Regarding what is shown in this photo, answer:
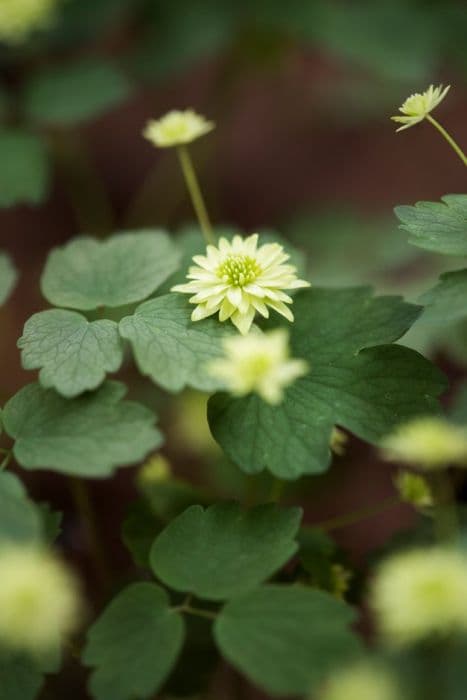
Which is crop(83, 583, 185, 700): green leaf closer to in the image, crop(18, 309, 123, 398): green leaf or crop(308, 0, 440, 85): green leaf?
crop(18, 309, 123, 398): green leaf

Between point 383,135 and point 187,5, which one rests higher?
point 187,5

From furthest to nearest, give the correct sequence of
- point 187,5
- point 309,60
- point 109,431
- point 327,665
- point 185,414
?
1. point 309,60
2. point 187,5
3. point 185,414
4. point 109,431
5. point 327,665

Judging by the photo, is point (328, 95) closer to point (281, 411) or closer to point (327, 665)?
point (281, 411)

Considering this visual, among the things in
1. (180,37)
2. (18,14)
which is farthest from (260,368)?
(180,37)

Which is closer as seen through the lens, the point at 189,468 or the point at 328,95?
the point at 189,468

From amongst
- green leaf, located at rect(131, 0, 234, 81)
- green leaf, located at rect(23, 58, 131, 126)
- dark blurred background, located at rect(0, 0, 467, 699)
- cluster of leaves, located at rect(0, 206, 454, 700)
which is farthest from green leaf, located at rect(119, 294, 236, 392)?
green leaf, located at rect(131, 0, 234, 81)

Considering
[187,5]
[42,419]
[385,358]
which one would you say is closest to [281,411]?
[385,358]

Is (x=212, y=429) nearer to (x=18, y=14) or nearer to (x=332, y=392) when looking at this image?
(x=332, y=392)

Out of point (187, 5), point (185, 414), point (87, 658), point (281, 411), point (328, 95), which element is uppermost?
point (187, 5)
